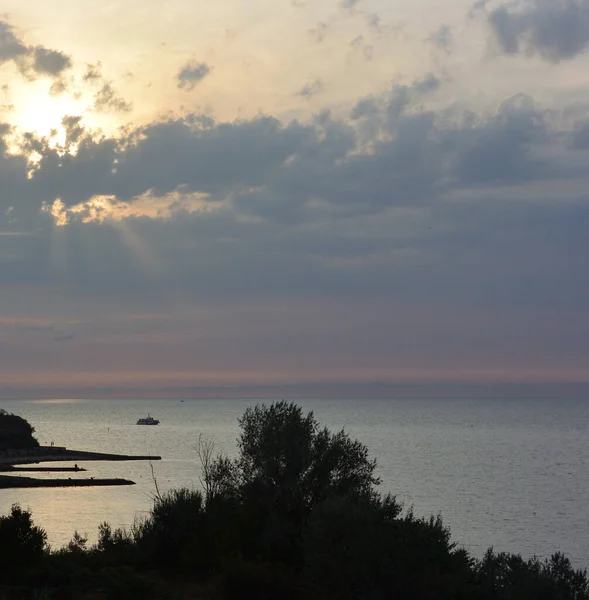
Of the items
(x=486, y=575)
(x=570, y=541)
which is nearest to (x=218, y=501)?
(x=486, y=575)

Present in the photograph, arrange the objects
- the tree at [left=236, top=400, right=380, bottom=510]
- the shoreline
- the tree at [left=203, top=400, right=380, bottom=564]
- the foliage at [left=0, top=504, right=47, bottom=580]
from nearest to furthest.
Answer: the foliage at [left=0, top=504, right=47, bottom=580], the tree at [left=203, top=400, right=380, bottom=564], the tree at [left=236, top=400, right=380, bottom=510], the shoreline

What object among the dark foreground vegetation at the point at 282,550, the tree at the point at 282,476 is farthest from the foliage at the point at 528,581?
the tree at the point at 282,476

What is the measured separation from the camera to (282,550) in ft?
124

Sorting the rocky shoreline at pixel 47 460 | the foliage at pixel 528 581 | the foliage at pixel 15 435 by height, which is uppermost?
the foliage at pixel 528 581

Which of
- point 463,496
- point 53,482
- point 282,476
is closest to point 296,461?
point 282,476

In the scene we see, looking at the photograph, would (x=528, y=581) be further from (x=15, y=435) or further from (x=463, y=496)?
(x=15, y=435)

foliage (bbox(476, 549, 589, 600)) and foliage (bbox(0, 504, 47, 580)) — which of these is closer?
foliage (bbox(476, 549, 589, 600))

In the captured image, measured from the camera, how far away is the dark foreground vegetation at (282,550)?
2973cm

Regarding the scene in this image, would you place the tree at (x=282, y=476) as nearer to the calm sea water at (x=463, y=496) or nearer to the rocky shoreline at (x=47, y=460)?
the calm sea water at (x=463, y=496)

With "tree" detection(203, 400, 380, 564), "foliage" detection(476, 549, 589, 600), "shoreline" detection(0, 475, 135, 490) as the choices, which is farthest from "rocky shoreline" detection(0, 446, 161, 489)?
"foliage" detection(476, 549, 589, 600)

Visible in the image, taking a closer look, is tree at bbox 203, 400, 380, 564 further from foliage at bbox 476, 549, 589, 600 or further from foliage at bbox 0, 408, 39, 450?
foliage at bbox 0, 408, 39, 450

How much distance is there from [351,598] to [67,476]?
105m

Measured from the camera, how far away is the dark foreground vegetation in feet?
97.6

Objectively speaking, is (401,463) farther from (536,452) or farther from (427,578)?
(427,578)
